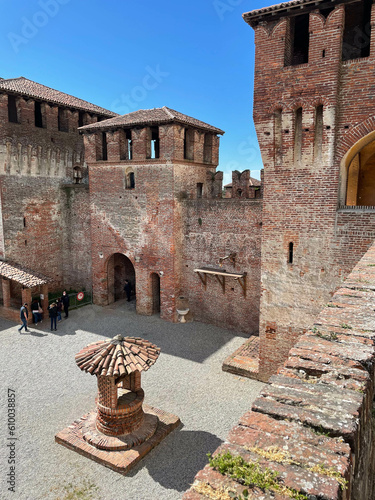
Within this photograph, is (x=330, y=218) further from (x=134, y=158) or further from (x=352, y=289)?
(x=134, y=158)

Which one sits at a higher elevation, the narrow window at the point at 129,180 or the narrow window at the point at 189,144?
the narrow window at the point at 189,144

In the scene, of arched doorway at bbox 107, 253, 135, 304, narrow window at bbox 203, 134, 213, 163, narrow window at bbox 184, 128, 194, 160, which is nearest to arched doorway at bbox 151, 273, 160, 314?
arched doorway at bbox 107, 253, 135, 304

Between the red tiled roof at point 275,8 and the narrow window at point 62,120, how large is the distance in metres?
13.1

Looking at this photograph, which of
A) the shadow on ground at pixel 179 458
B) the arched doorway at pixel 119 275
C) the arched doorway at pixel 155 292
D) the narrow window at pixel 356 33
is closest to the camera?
the shadow on ground at pixel 179 458

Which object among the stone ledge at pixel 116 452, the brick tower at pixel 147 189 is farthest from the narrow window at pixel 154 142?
the stone ledge at pixel 116 452

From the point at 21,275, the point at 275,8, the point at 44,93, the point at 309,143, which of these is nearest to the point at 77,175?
the point at 44,93

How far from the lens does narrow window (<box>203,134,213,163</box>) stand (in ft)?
59.8

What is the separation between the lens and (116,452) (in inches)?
341

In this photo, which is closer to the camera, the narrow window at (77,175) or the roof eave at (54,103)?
the roof eave at (54,103)

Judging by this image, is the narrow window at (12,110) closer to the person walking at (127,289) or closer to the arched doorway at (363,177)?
the person walking at (127,289)

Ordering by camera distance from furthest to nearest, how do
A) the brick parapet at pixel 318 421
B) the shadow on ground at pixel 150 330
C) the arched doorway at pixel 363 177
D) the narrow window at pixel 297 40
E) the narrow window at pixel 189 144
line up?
the narrow window at pixel 189 144 < the shadow on ground at pixel 150 330 < the arched doorway at pixel 363 177 < the narrow window at pixel 297 40 < the brick parapet at pixel 318 421

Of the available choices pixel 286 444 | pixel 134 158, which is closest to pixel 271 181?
pixel 134 158

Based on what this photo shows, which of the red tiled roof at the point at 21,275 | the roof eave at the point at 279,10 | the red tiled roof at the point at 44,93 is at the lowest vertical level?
the red tiled roof at the point at 21,275

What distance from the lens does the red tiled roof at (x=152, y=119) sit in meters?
15.6
